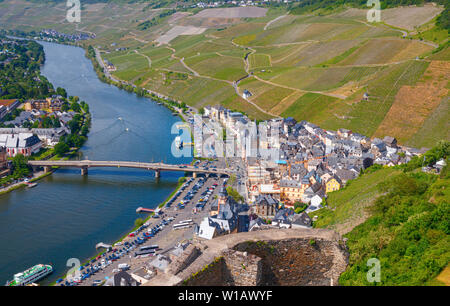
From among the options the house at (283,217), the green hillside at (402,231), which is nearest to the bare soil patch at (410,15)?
the house at (283,217)

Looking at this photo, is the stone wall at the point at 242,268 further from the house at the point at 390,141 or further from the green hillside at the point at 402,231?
the house at the point at 390,141

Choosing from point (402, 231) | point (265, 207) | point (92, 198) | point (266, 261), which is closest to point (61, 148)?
point (92, 198)

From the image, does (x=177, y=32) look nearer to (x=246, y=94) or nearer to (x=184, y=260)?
(x=246, y=94)

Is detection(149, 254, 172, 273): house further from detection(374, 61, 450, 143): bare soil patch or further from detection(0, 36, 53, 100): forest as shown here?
detection(0, 36, 53, 100): forest

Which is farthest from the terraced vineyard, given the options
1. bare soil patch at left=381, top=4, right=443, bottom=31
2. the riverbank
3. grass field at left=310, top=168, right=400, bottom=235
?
grass field at left=310, top=168, right=400, bottom=235

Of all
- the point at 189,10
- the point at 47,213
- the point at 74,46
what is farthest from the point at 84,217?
the point at 189,10
